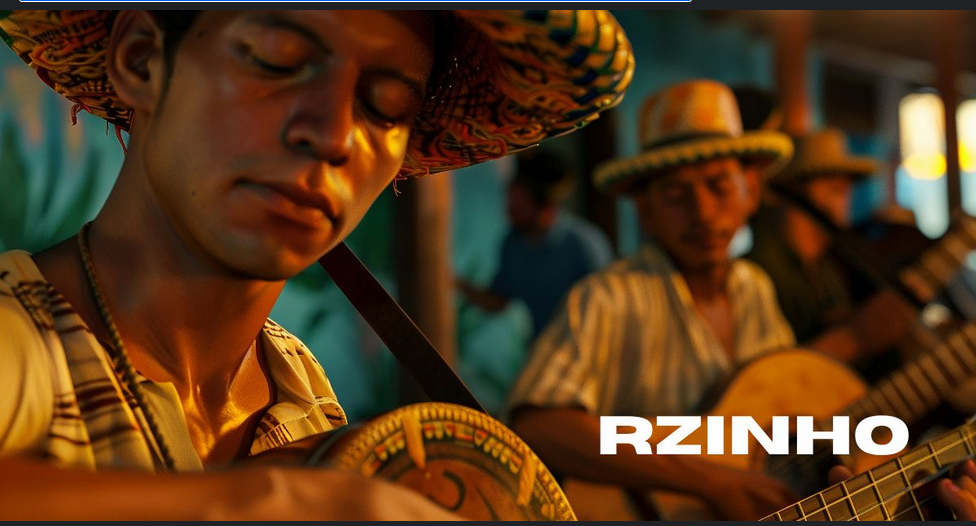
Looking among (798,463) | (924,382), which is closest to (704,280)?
(924,382)

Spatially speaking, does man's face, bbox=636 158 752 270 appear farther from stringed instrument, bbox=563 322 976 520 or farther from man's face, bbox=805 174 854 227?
man's face, bbox=805 174 854 227

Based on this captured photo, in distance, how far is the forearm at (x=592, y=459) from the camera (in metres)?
1.84

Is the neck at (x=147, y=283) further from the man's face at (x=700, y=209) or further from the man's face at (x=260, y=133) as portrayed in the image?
the man's face at (x=700, y=209)

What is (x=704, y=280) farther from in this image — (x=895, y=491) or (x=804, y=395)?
(x=895, y=491)

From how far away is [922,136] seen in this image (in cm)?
398

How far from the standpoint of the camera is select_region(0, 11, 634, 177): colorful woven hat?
76cm

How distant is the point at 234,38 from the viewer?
71 cm

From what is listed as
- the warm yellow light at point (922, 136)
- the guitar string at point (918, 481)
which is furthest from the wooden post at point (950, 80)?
the guitar string at point (918, 481)

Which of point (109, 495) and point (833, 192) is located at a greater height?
point (109, 495)

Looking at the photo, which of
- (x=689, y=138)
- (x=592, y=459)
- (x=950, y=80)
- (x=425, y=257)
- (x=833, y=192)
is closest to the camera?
(x=592, y=459)

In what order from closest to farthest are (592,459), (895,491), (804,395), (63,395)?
(63,395), (895,491), (592,459), (804,395)

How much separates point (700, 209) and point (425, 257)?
3.00ft

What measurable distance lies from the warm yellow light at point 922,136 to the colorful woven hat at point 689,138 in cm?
196

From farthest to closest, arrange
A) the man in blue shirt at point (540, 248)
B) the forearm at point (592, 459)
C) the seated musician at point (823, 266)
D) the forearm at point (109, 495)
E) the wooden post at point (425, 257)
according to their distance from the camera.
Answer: the man in blue shirt at point (540, 248), the wooden post at point (425, 257), the seated musician at point (823, 266), the forearm at point (592, 459), the forearm at point (109, 495)
